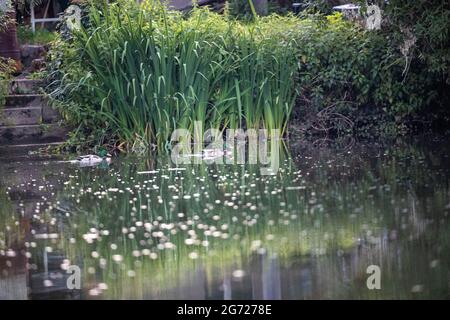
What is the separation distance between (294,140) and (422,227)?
728 cm

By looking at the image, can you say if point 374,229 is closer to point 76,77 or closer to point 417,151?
point 417,151

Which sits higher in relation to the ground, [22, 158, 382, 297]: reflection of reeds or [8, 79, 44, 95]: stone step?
[8, 79, 44, 95]: stone step

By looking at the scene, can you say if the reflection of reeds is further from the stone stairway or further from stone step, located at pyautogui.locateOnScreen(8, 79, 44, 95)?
stone step, located at pyautogui.locateOnScreen(8, 79, 44, 95)

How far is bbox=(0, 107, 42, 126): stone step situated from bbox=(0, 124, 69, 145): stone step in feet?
0.44

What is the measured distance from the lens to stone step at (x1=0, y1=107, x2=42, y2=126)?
15992 mm

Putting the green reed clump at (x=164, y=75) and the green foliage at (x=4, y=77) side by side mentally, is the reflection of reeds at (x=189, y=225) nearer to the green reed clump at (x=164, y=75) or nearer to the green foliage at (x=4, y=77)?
the green reed clump at (x=164, y=75)

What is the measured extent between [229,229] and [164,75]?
6191 mm

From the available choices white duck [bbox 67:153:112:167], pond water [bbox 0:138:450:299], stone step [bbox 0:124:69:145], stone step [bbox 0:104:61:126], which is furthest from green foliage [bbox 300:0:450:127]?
stone step [bbox 0:104:61:126]

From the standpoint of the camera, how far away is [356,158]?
13.7 meters

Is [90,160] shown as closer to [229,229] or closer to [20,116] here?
[20,116]

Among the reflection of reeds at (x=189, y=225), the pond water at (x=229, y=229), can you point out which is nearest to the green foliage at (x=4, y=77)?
the pond water at (x=229, y=229)

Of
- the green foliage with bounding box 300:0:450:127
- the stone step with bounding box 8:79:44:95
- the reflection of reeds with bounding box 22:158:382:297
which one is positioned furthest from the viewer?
the stone step with bounding box 8:79:44:95

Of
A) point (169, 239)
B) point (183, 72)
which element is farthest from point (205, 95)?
point (169, 239)

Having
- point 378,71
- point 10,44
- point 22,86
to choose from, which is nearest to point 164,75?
point 22,86
